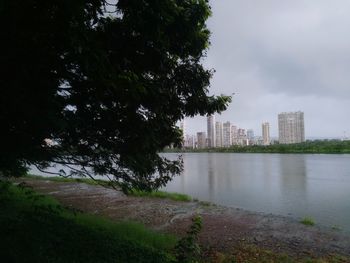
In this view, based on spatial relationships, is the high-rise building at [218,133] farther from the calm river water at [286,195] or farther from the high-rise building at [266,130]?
the calm river water at [286,195]

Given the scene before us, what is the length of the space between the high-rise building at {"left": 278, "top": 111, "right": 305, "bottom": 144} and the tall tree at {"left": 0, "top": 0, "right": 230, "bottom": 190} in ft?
457

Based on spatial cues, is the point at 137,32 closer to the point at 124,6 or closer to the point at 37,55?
the point at 124,6

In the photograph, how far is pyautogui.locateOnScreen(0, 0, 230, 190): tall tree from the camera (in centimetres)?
414

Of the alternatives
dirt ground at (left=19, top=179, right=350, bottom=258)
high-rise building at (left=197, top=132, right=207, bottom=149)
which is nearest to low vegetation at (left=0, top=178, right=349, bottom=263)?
dirt ground at (left=19, top=179, right=350, bottom=258)

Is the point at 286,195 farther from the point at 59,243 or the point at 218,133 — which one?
the point at 218,133

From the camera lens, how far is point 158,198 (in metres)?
17.2

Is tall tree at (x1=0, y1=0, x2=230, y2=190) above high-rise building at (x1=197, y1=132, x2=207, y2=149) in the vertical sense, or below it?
below

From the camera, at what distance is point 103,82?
189 inches

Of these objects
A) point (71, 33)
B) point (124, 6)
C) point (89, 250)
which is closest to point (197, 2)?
point (124, 6)

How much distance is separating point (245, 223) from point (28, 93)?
31.0ft

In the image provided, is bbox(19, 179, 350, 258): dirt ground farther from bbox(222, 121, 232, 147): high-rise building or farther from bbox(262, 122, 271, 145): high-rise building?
bbox(262, 122, 271, 145): high-rise building

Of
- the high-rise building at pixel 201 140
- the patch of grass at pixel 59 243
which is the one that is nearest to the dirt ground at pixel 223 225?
the patch of grass at pixel 59 243

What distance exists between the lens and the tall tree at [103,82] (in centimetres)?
414

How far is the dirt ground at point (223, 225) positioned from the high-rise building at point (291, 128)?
13184cm
